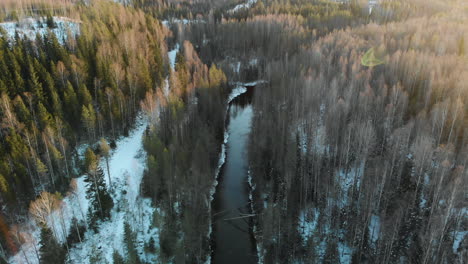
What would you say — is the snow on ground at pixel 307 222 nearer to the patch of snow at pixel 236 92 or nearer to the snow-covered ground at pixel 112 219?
the snow-covered ground at pixel 112 219

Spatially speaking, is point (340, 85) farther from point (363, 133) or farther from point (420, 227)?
point (420, 227)

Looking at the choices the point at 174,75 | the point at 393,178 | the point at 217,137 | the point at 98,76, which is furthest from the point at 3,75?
the point at 393,178

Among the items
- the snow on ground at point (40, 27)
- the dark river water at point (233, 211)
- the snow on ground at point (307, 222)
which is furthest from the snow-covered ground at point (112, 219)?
the snow on ground at point (40, 27)

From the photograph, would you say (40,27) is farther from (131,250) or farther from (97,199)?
(131,250)

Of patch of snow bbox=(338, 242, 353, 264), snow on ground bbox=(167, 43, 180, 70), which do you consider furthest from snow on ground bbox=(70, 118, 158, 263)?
snow on ground bbox=(167, 43, 180, 70)

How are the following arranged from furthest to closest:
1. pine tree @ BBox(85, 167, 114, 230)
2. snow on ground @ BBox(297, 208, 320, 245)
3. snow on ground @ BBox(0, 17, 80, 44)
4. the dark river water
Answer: snow on ground @ BBox(0, 17, 80, 44), pine tree @ BBox(85, 167, 114, 230), snow on ground @ BBox(297, 208, 320, 245), the dark river water

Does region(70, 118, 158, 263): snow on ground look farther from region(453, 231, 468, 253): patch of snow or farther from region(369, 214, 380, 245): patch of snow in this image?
region(453, 231, 468, 253): patch of snow
